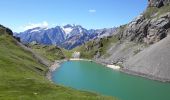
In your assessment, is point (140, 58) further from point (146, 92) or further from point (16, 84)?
point (16, 84)

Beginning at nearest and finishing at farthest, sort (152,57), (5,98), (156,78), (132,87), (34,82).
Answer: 1. (5,98)
2. (34,82)
3. (132,87)
4. (156,78)
5. (152,57)

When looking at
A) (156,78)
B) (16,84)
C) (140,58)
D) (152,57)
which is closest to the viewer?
(16,84)

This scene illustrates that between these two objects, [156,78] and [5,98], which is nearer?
[5,98]

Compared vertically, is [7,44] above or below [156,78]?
above

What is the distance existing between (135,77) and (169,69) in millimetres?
19297

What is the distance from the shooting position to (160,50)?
17738 cm

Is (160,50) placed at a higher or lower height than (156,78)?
higher

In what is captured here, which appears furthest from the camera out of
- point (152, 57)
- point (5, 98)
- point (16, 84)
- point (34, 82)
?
point (152, 57)

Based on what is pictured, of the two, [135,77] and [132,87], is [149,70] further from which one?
[132,87]

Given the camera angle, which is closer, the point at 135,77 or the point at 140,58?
the point at 135,77

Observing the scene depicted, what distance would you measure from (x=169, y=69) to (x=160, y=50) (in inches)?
1027

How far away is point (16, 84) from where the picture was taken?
287ft

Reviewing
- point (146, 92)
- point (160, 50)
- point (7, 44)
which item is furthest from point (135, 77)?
point (7, 44)

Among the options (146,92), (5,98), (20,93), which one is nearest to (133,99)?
(146,92)
